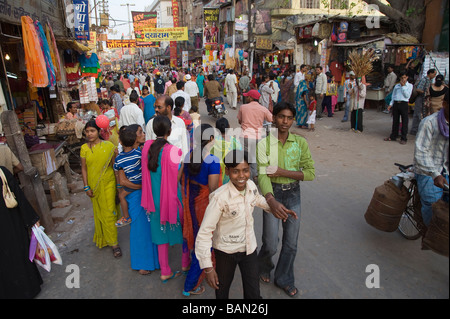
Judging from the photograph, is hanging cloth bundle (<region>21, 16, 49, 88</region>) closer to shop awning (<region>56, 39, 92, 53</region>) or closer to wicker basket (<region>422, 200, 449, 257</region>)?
shop awning (<region>56, 39, 92, 53</region>)

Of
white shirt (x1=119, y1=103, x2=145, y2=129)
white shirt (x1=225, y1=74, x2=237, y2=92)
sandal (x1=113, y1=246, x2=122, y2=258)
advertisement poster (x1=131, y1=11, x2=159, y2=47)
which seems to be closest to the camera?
sandal (x1=113, y1=246, x2=122, y2=258)

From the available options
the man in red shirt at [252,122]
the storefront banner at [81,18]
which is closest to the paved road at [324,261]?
the man in red shirt at [252,122]

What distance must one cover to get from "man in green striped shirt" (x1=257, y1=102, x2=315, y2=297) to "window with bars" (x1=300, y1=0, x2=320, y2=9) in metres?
24.9

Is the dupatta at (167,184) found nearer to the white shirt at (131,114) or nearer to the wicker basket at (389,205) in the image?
the wicker basket at (389,205)

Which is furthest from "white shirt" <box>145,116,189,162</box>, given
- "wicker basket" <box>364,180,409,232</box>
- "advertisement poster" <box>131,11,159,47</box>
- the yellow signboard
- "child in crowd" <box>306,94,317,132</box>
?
"advertisement poster" <box>131,11,159,47</box>

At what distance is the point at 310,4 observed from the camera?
958 inches

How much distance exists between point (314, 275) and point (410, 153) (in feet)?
17.3

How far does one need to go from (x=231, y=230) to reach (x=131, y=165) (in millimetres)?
1470

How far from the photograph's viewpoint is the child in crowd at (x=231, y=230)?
213 centimetres

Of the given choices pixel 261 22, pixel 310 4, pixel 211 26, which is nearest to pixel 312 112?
pixel 261 22

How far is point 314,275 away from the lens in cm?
314

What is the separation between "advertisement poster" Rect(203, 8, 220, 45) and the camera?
30062mm

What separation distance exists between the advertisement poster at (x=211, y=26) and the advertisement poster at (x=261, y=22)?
345 inches

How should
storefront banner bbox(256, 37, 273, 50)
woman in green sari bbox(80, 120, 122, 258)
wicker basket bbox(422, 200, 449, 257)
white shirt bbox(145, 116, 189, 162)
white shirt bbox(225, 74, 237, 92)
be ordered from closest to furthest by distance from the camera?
wicker basket bbox(422, 200, 449, 257)
woman in green sari bbox(80, 120, 122, 258)
white shirt bbox(145, 116, 189, 162)
white shirt bbox(225, 74, 237, 92)
storefront banner bbox(256, 37, 273, 50)
